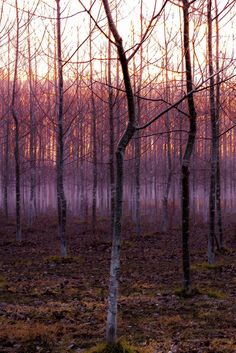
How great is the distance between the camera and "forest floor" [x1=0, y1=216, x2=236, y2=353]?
16.6 ft

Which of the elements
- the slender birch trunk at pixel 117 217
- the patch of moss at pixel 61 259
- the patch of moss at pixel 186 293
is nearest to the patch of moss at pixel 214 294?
the patch of moss at pixel 186 293

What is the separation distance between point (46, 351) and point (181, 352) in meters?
1.46

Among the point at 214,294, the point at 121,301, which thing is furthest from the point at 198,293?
the point at 121,301

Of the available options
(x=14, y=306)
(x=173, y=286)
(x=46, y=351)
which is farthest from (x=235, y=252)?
(x=46, y=351)

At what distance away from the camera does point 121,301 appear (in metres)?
7.05

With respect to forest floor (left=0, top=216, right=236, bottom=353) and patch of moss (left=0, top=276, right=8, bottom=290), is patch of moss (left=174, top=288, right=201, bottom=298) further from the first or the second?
patch of moss (left=0, top=276, right=8, bottom=290)

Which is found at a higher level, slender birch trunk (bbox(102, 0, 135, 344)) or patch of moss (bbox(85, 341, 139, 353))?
slender birch trunk (bbox(102, 0, 135, 344))

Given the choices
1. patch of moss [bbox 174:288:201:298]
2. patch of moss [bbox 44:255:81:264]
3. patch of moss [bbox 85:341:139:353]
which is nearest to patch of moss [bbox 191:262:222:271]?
patch of moss [bbox 174:288:201:298]

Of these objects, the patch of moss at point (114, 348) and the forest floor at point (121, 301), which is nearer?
the patch of moss at point (114, 348)

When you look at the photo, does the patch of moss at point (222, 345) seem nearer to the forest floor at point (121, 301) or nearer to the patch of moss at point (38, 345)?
the forest floor at point (121, 301)

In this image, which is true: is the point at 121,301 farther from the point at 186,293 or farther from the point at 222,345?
the point at 222,345

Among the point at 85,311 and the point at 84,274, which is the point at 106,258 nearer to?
the point at 84,274

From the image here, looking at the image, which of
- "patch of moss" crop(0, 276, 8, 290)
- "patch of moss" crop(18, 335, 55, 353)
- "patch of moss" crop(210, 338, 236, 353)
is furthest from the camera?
"patch of moss" crop(0, 276, 8, 290)

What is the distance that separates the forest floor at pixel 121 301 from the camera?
5074 millimetres
